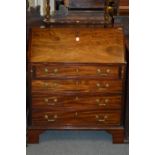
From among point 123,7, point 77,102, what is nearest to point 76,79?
point 77,102

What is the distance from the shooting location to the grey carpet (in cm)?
267

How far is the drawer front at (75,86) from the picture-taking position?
2689mm

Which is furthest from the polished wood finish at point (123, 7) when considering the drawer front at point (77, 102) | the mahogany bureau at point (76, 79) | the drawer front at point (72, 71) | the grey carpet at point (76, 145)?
the grey carpet at point (76, 145)

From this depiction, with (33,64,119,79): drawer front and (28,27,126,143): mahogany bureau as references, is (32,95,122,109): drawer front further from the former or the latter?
(33,64,119,79): drawer front

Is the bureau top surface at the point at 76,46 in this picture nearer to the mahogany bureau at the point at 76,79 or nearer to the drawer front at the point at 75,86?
the mahogany bureau at the point at 76,79

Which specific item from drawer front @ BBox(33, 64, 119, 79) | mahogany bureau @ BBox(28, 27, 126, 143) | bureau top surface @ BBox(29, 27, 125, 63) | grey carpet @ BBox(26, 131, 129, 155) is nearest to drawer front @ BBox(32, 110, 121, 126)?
mahogany bureau @ BBox(28, 27, 126, 143)

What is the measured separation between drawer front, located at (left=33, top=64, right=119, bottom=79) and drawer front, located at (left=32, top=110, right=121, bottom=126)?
0.31 metres

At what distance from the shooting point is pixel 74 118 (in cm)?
277

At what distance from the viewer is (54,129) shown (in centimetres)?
278

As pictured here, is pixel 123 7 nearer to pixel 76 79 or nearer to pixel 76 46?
pixel 76 46
